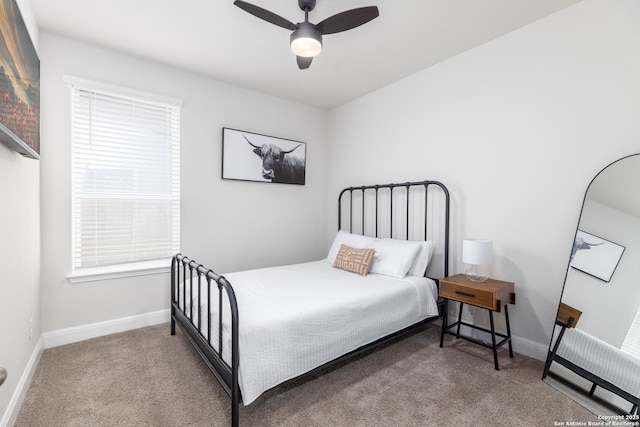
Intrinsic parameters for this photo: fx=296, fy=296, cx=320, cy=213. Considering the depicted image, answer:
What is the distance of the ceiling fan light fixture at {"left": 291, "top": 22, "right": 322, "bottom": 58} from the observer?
195 cm

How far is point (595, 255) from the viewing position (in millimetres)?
2029

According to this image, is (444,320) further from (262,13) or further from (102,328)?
(102,328)

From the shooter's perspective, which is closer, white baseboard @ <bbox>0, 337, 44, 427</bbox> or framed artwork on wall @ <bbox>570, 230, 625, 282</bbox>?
white baseboard @ <bbox>0, 337, 44, 427</bbox>

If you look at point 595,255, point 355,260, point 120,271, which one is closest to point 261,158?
point 355,260

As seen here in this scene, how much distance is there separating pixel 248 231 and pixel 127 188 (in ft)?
4.42

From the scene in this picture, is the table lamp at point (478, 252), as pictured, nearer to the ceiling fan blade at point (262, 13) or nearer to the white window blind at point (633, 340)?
the white window blind at point (633, 340)

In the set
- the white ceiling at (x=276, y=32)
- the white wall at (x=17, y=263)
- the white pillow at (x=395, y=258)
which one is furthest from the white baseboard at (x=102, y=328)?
the white ceiling at (x=276, y=32)

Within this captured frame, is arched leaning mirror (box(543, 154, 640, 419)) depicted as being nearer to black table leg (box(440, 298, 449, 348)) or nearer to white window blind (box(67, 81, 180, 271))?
black table leg (box(440, 298, 449, 348))

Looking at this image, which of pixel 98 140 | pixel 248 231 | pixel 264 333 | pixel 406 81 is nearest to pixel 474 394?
pixel 264 333

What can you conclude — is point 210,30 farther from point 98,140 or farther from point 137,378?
point 137,378

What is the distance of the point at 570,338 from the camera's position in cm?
207

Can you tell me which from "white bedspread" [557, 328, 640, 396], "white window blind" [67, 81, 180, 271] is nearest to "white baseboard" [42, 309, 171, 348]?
"white window blind" [67, 81, 180, 271]

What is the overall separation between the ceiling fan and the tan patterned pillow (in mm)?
1851

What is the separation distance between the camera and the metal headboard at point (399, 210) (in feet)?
9.98
